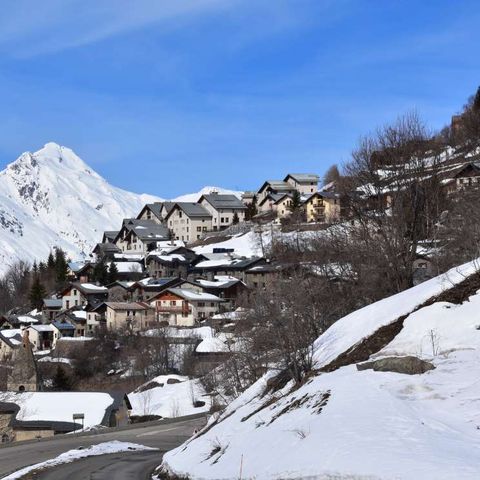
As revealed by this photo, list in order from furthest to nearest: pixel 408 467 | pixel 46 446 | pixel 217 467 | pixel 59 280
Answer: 1. pixel 59 280
2. pixel 46 446
3. pixel 217 467
4. pixel 408 467

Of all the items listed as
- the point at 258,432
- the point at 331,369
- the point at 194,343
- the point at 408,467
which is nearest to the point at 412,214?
the point at 331,369

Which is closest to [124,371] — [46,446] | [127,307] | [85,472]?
[127,307]

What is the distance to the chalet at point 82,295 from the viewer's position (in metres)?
104

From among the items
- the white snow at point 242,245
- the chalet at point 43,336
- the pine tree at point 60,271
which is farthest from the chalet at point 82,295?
the white snow at point 242,245

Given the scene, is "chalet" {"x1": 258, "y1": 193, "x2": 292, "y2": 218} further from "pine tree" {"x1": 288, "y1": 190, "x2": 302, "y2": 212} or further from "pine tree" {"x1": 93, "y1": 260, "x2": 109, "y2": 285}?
"pine tree" {"x1": 93, "y1": 260, "x2": 109, "y2": 285}

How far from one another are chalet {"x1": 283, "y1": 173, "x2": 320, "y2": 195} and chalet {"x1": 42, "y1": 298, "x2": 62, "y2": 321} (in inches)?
2038

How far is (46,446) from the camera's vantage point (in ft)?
123

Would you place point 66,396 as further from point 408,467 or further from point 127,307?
point 408,467

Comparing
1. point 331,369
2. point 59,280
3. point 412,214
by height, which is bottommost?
point 331,369

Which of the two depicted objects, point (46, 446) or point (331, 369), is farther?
point (46, 446)

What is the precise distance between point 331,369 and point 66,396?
40.6 metres

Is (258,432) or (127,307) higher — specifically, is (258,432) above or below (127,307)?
below

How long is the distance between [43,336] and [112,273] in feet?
65.0

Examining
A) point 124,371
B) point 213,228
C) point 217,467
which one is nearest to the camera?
point 217,467
